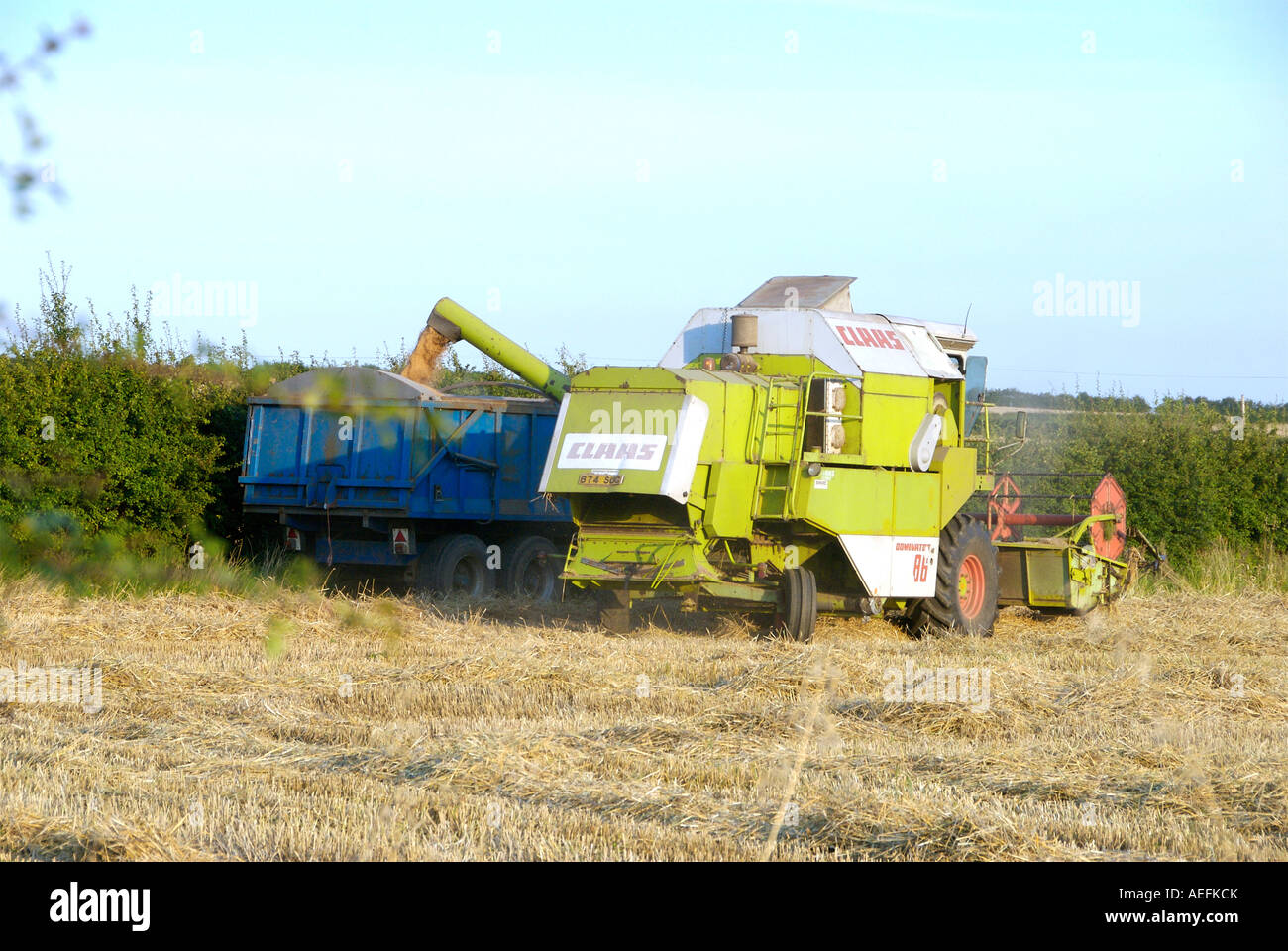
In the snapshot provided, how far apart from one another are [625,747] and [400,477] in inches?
307

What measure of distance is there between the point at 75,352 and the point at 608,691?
26.8 ft

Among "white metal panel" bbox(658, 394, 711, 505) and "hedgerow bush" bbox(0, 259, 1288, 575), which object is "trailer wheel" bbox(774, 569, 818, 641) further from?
"hedgerow bush" bbox(0, 259, 1288, 575)

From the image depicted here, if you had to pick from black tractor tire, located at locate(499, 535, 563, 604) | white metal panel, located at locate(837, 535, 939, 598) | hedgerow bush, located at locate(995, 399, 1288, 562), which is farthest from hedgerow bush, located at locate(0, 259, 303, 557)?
hedgerow bush, located at locate(995, 399, 1288, 562)

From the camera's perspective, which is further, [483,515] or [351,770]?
[483,515]

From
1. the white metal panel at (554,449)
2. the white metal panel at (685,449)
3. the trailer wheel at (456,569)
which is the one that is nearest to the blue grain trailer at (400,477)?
the trailer wheel at (456,569)

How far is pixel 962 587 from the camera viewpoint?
12.8m

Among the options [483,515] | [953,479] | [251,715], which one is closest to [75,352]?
[483,515]

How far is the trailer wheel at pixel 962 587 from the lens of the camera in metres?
12.3

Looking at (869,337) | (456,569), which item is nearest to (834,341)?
(869,337)

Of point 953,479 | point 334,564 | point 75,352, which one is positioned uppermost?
point 75,352

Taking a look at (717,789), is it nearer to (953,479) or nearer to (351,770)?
(351,770)

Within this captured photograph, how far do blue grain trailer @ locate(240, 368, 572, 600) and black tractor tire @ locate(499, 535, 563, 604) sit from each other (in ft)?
0.08
